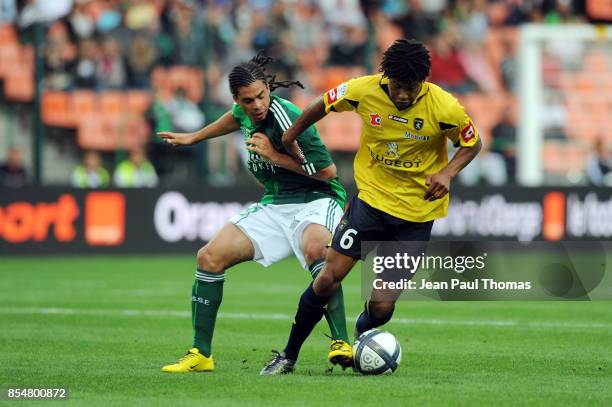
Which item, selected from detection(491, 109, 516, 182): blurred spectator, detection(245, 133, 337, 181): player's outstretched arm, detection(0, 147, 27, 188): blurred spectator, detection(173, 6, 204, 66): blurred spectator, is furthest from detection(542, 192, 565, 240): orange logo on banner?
detection(245, 133, 337, 181): player's outstretched arm

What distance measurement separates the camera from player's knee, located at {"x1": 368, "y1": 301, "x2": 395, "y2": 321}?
8.16 metres

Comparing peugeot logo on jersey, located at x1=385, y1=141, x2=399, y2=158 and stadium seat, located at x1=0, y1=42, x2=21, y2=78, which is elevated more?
stadium seat, located at x1=0, y1=42, x2=21, y2=78

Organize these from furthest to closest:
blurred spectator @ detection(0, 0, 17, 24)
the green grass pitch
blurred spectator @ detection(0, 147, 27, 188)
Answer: blurred spectator @ detection(0, 0, 17, 24) < blurred spectator @ detection(0, 147, 27, 188) < the green grass pitch

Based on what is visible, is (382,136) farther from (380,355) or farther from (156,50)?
(156,50)

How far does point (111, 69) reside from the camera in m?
20.8

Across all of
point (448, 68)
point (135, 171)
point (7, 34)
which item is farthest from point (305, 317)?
point (448, 68)

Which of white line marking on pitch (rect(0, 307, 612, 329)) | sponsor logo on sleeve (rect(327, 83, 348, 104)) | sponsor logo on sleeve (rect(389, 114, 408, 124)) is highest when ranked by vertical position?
sponsor logo on sleeve (rect(327, 83, 348, 104))

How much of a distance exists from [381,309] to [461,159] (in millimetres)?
1166

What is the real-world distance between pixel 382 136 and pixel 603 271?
1894 mm

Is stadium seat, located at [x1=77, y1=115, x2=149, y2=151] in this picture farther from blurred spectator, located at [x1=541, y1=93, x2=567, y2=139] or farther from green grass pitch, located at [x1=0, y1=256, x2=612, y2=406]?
blurred spectator, located at [x1=541, y1=93, x2=567, y2=139]

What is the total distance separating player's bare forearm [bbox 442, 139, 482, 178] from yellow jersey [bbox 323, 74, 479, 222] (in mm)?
39

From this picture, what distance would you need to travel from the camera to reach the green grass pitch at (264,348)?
7207 mm

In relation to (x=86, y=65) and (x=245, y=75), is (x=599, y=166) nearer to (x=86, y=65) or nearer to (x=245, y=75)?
(x=86, y=65)

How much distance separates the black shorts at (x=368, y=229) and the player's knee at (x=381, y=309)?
0.41m
